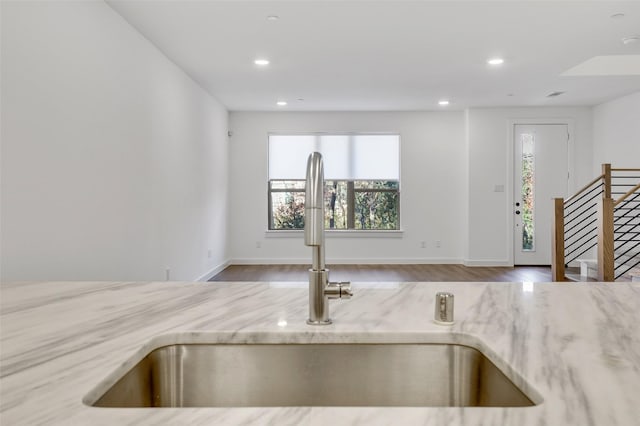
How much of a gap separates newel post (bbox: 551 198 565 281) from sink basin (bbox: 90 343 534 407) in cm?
497

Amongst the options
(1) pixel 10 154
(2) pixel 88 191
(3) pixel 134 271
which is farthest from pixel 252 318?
(3) pixel 134 271

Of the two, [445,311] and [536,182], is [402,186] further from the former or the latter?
[445,311]

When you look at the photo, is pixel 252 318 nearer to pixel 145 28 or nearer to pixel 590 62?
pixel 145 28

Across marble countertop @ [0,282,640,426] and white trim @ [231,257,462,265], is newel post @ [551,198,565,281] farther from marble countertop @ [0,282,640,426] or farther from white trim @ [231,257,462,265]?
marble countertop @ [0,282,640,426]

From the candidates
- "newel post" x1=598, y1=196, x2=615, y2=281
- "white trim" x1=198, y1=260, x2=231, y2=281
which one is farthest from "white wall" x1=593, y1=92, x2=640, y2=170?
"white trim" x1=198, y1=260, x2=231, y2=281

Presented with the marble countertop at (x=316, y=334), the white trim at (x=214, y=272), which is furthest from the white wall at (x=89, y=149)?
the marble countertop at (x=316, y=334)

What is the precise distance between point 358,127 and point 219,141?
2.30m

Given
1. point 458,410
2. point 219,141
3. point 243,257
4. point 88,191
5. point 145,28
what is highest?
point 145,28

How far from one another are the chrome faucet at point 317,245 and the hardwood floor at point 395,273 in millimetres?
4812

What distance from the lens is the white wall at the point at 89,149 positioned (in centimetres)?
222

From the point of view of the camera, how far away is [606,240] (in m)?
4.58

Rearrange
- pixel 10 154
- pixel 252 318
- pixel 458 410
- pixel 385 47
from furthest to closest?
pixel 385 47 → pixel 10 154 → pixel 252 318 → pixel 458 410

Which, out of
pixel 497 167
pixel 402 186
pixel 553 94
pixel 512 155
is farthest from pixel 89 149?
pixel 512 155

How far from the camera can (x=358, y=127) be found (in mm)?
7297
